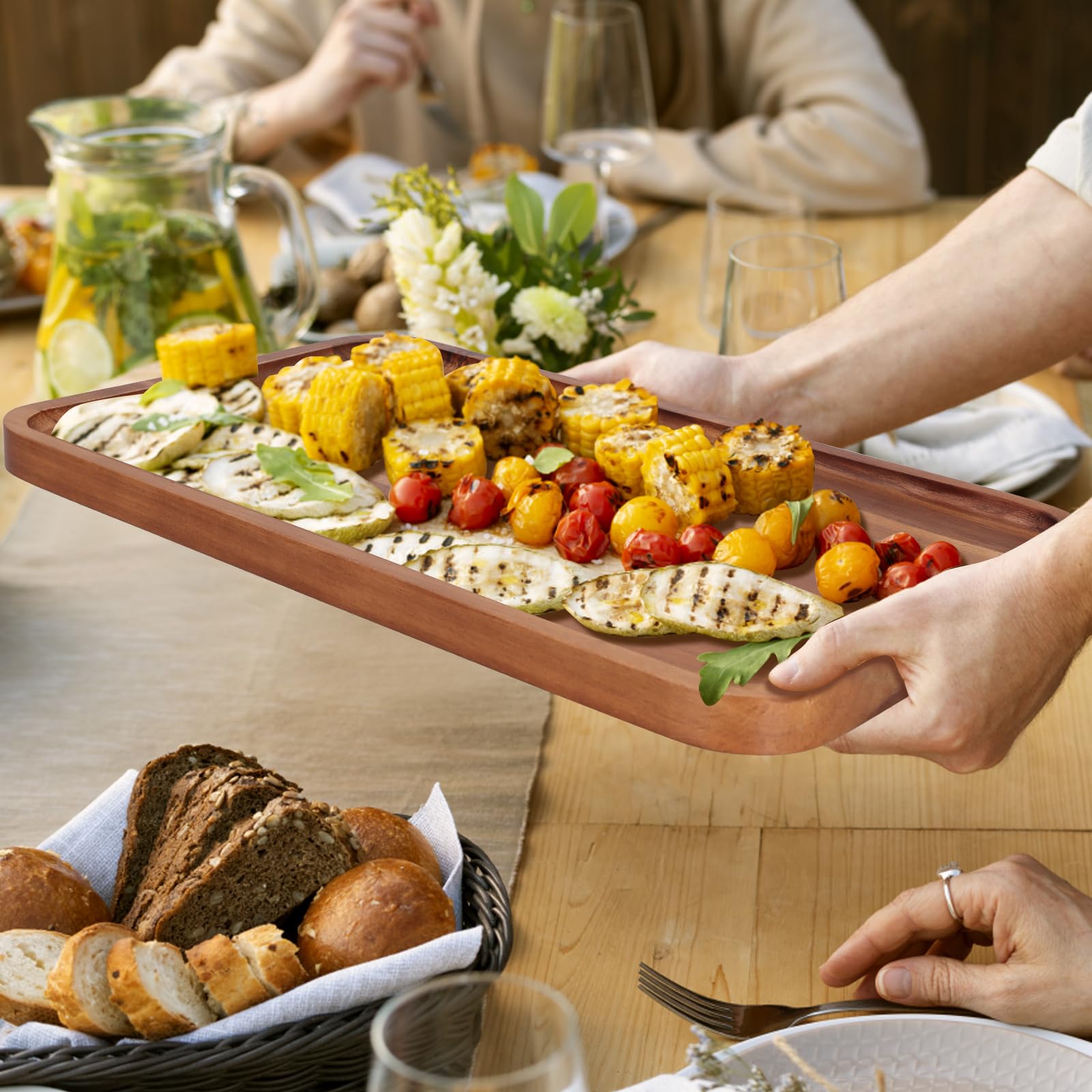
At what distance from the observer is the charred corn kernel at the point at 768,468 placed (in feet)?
4.04

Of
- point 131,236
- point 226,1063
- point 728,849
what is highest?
point 131,236

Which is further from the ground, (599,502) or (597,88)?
(597,88)

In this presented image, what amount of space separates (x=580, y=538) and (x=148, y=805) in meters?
0.41

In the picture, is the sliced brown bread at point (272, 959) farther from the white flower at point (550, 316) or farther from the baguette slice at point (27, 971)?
the white flower at point (550, 316)

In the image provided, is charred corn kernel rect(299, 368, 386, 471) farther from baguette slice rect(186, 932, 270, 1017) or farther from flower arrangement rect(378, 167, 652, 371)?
baguette slice rect(186, 932, 270, 1017)

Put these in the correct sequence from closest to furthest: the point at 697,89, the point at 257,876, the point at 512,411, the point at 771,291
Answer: the point at 257,876
the point at 512,411
the point at 771,291
the point at 697,89

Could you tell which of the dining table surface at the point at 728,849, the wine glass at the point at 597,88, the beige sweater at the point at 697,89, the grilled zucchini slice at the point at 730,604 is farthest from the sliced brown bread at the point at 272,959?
the beige sweater at the point at 697,89

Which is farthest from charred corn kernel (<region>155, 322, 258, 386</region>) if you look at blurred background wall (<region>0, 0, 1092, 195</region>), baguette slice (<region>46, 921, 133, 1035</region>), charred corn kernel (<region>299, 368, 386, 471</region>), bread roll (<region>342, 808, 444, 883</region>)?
blurred background wall (<region>0, 0, 1092, 195</region>)

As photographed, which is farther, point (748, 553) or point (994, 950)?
point (748, 553)

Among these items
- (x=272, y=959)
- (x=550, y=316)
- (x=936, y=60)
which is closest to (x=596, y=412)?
(x=550, y=316)

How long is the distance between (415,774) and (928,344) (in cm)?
72

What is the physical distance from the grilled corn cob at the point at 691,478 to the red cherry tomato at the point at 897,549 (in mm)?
146

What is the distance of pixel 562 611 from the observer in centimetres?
110

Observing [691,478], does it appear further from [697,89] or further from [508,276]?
[697,89]
